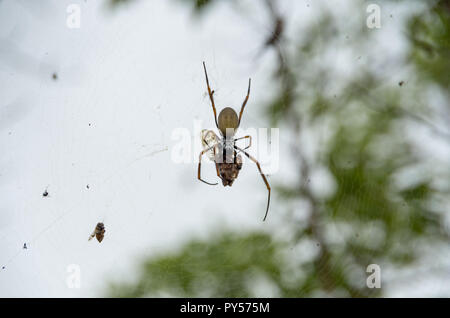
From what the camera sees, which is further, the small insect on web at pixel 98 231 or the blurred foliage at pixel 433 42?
the blurred foliage at pixel 433 42

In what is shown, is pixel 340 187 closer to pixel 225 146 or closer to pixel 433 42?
pixel 225 146

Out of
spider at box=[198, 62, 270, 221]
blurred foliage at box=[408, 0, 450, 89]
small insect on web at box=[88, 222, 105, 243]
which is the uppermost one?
blurred foliage at box=[408, 0, 450, 89]

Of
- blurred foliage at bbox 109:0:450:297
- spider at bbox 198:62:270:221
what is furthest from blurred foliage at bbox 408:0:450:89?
spider at bbox 198:62:270:221

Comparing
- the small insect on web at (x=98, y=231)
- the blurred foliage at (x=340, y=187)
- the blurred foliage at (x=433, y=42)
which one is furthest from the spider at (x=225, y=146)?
the blurred foliage at (x=433, y=42)

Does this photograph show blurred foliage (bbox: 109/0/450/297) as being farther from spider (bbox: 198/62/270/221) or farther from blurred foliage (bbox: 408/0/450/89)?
spider (bbox: 198/62/270/221)

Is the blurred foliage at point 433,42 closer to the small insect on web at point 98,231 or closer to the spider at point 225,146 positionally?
the spider at point 225,146

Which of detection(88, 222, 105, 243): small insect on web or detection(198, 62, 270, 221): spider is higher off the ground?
detection(198, 62, 270, 221): spider
